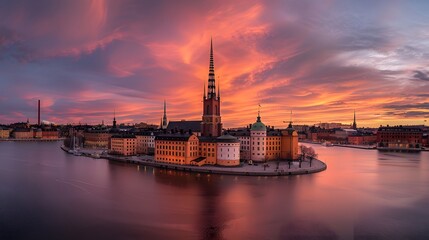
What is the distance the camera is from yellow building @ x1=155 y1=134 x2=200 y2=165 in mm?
34188

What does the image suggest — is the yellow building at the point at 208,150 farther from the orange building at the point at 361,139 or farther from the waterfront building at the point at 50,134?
the waterfront building at the point at 50,134

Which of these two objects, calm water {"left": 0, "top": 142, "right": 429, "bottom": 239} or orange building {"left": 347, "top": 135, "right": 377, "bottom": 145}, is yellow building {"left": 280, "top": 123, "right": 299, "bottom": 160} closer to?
calm water {"left": 0, "top": 142, "right": 429, "bottom": 239}

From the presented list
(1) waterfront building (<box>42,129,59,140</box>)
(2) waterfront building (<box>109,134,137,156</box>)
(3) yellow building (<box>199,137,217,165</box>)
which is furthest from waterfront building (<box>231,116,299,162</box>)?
(1) waterfront building (<box>42,129,59,140</box>)

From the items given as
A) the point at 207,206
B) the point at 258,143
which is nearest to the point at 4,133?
the point at 258,143

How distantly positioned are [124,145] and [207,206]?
93.7ft

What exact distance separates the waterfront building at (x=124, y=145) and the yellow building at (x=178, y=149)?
9.71 metres

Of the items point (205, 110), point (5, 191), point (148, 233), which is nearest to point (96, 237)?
point (148, 233)

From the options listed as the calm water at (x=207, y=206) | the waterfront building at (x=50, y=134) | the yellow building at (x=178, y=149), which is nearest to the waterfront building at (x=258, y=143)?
the yellow building at (x=178, y=149)

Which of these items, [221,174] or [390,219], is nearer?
[390,219]

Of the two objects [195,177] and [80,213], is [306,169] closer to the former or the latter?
[195,177]

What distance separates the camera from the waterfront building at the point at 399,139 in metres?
71.6

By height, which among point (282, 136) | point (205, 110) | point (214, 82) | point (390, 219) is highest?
point (214, 82)

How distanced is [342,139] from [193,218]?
296ft

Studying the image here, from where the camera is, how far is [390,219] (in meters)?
17.3
